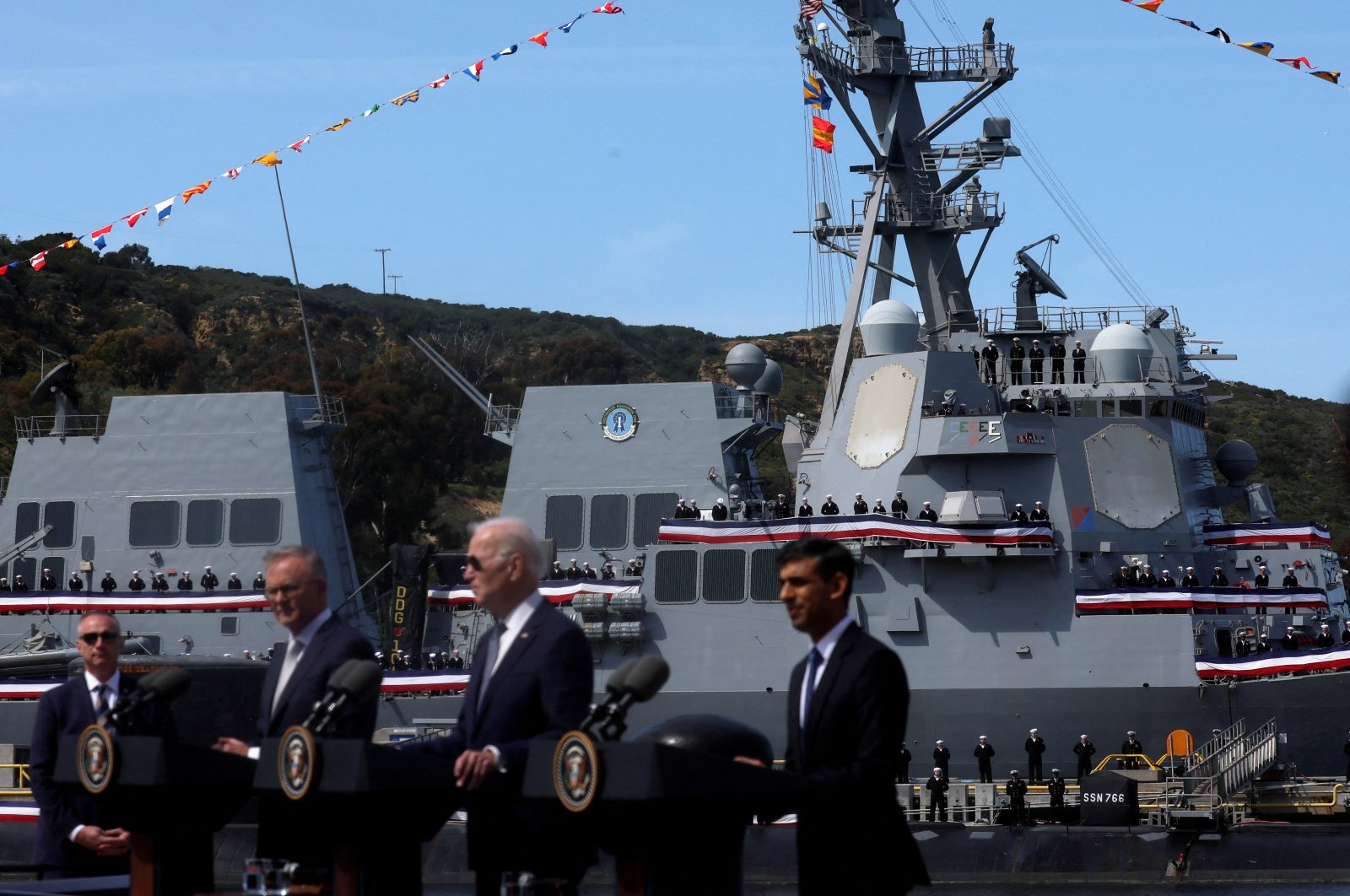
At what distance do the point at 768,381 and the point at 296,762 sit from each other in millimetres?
26104

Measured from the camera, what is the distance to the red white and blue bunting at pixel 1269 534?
28844 millimetres

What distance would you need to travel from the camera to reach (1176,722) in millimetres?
26125

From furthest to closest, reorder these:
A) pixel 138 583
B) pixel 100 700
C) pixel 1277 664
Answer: pixel 138 583 → pixel 1277 664 → pixel 100 700

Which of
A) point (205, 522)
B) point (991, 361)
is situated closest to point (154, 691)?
point (991, 361)

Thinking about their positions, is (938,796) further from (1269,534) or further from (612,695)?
(612,695)

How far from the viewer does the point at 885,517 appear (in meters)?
27.2

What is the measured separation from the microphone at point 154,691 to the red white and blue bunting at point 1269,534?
24.2 meters

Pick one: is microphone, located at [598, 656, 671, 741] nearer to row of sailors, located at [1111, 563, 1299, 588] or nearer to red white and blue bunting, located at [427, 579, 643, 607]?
row of sailors, located at [1111, 563, 1299, 588]

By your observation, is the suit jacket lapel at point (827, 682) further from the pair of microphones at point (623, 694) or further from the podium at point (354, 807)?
the podium at point (354, 807)

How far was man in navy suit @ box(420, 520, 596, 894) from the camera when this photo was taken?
287 inches

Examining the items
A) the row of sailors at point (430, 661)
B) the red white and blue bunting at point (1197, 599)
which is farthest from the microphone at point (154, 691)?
the row of sailors at point (430, 661)

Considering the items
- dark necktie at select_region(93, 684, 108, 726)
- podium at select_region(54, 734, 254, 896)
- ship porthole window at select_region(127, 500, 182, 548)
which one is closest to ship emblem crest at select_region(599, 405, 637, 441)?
ship porthole window at select_region(127, 500, 182, 548)

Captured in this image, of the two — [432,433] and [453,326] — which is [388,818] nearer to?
[432,433]

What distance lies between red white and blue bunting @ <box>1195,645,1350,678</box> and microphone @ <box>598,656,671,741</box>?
21.4 metres
